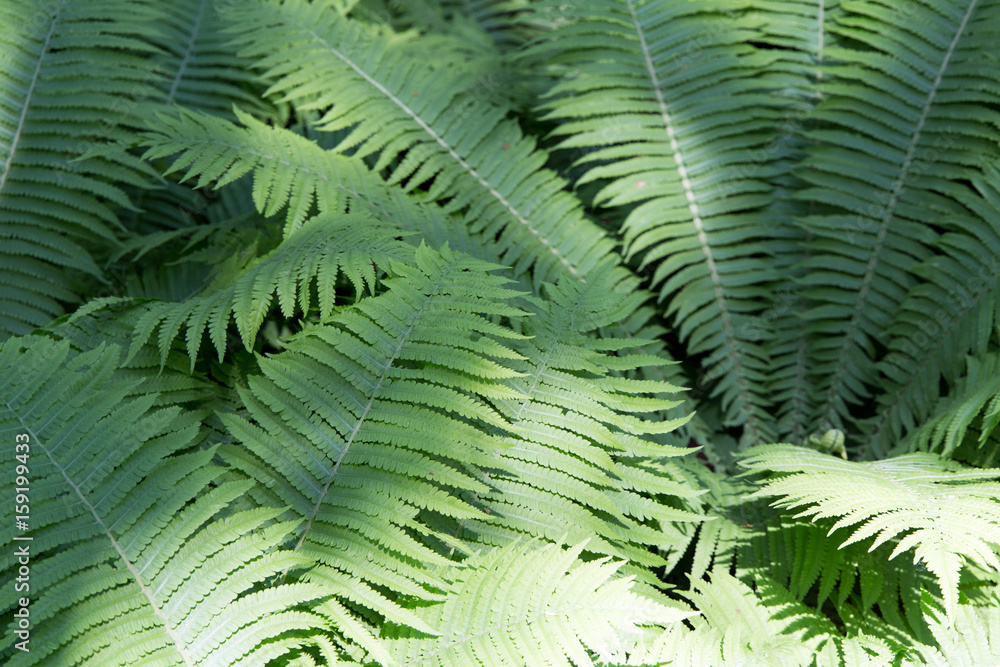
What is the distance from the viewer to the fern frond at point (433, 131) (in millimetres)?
2061

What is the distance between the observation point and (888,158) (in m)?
2.10

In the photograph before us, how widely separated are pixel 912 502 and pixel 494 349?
2.71 feet

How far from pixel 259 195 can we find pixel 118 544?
896 mm

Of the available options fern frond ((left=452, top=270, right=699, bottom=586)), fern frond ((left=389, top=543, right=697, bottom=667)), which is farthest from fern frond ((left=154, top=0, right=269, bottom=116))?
fern frond ((left=389, top=543, right=697, bottom=667))

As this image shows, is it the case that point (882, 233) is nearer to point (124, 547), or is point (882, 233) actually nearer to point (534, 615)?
point (534, 615)

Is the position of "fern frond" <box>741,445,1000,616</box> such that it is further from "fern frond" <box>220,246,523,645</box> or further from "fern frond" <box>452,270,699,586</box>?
"fern frond" <box>220,246,523,645</box>

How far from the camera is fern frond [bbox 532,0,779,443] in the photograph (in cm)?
215

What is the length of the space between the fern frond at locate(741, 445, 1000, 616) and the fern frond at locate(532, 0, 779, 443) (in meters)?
0.64

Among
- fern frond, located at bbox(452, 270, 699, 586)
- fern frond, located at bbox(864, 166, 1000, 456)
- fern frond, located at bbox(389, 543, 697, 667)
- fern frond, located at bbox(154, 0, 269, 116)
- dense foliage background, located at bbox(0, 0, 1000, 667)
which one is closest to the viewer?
fern frond, located at bbox(389, 543, 697, 667)

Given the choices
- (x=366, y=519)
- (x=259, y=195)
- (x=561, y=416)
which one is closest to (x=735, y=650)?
(x=561, y=416)

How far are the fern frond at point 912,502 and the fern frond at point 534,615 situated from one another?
1.16ft

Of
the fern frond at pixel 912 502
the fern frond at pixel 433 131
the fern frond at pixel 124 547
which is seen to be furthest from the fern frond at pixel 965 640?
the fern frond at pixel 433 131

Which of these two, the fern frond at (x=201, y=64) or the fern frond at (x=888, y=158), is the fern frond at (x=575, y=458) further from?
the fern frond at (x=201, y=64)

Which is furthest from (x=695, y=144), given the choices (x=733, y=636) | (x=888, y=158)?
(x=733, y=636)
